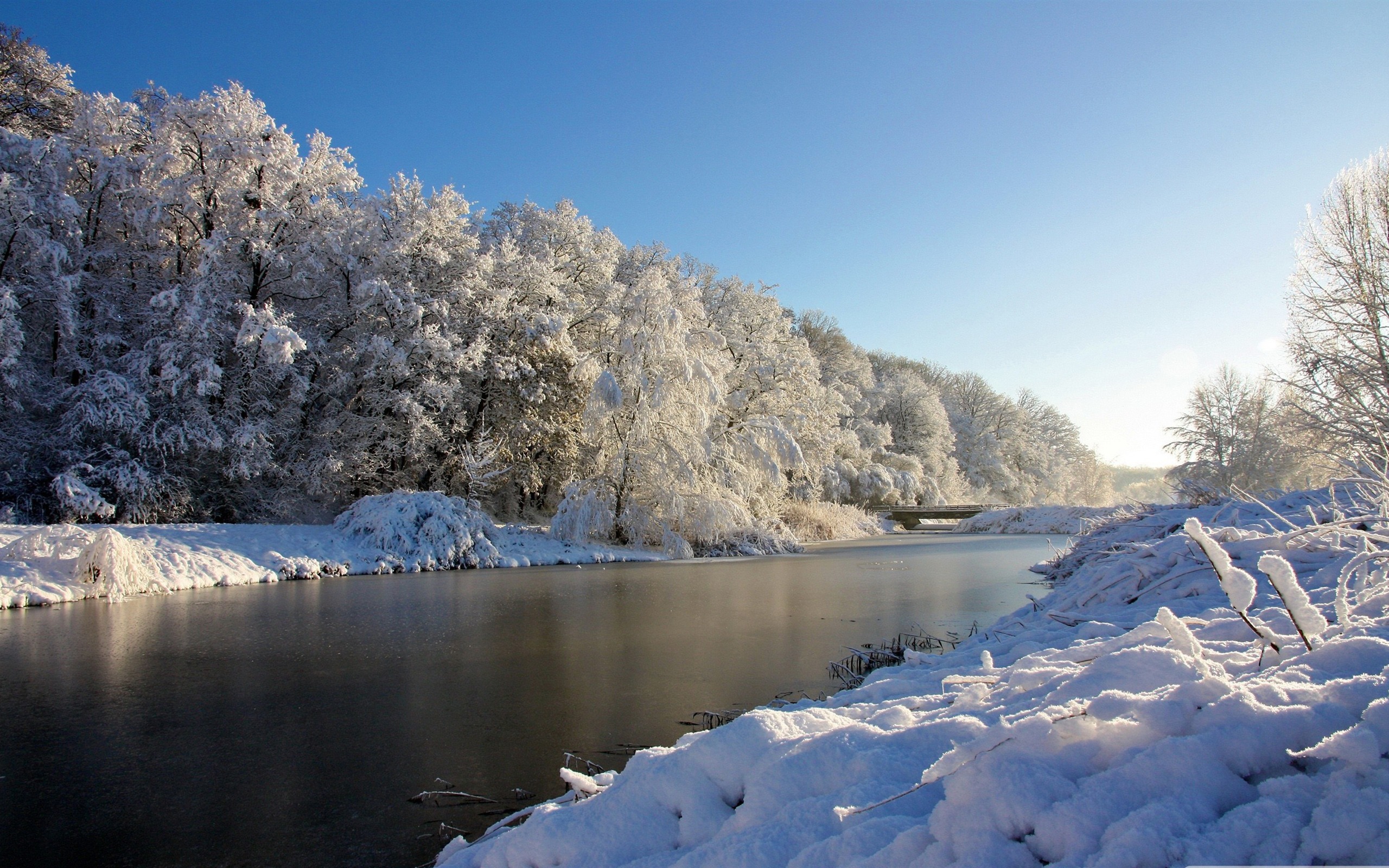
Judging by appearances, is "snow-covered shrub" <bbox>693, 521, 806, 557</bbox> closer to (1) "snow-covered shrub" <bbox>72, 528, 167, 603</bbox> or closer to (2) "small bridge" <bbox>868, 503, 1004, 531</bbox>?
(1) "snow-covered shrub" <bbox>72, 528, 167, 603</bbox>

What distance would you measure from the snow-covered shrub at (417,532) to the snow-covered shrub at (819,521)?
920cm

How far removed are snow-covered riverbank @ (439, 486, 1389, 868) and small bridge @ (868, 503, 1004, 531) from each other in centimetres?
2857

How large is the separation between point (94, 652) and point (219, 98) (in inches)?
568

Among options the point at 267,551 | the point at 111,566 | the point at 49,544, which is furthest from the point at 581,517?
the point at 49,544

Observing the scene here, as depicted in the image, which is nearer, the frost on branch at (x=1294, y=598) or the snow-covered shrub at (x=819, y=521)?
the frost on branch at (x=1294, y=598)

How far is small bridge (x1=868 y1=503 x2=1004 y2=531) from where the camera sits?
30812mm

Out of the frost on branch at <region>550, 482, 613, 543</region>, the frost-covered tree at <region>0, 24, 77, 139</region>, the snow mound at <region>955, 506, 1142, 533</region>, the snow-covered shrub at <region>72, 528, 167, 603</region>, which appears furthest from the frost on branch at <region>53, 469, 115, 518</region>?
the snow mound at <region>955, 506, 1142, 533</region>

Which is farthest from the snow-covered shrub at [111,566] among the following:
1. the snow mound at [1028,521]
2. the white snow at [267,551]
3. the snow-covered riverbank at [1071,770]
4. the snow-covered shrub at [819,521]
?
the snow mound at [1028,521]

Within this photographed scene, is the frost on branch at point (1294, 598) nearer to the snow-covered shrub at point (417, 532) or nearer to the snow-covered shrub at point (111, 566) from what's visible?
the snow-covered shrub at point (111, 566)

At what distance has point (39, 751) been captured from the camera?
151 inches

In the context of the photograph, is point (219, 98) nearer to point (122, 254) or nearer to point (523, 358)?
point (122, 254)

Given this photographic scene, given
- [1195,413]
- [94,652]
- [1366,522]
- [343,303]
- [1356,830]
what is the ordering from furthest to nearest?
[1195,413]
[343,303]
[94,652]
[1366,522]
[1356,830]

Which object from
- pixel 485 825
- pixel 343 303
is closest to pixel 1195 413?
pixel 343 303

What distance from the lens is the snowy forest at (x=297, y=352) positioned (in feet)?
46.2
